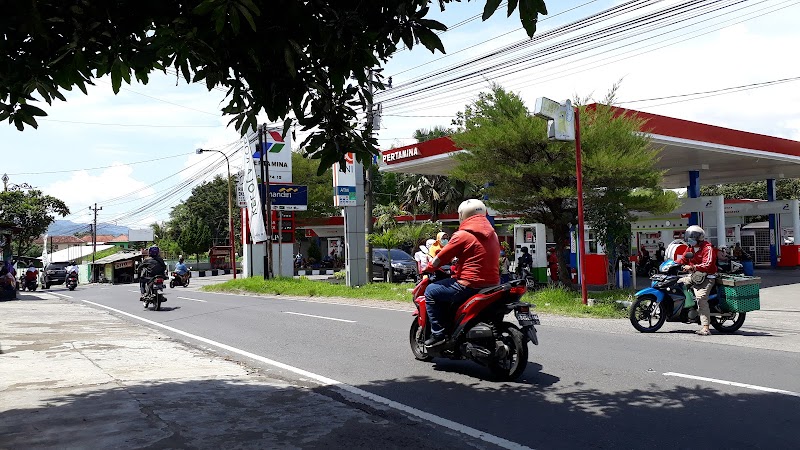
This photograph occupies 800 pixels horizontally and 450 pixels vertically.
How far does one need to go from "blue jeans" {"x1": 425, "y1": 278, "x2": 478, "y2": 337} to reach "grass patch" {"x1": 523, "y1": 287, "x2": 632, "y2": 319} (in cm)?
714

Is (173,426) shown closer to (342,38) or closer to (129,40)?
(129,40)

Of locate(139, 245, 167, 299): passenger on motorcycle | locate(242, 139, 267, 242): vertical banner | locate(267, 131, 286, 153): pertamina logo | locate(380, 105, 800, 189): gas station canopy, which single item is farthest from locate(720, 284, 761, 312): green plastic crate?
locate(267, 131, 286, 153): pertamina logo

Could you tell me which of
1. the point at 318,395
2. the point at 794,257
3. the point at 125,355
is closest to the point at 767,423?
the point at 318,395

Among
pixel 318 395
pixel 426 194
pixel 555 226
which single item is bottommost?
pixel 318 395

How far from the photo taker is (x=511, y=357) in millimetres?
6867

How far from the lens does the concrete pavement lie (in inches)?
198

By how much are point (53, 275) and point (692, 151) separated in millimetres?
38364

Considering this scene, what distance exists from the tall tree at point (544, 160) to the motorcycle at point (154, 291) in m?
8.71

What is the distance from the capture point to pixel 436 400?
6.21m

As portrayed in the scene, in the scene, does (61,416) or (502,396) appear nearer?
(61,416)

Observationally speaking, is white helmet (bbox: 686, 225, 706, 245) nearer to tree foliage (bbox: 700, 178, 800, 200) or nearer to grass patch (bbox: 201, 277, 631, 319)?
grass patch (bbox: 201, 277, 631, 319)

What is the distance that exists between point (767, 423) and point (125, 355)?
8.13m

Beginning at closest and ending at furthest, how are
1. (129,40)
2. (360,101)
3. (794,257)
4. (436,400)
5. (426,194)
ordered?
(129,40) → (360,101) → (436,400) → (794,257) → (426,194)

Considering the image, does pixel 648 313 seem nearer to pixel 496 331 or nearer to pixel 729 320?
pixel 729 320
